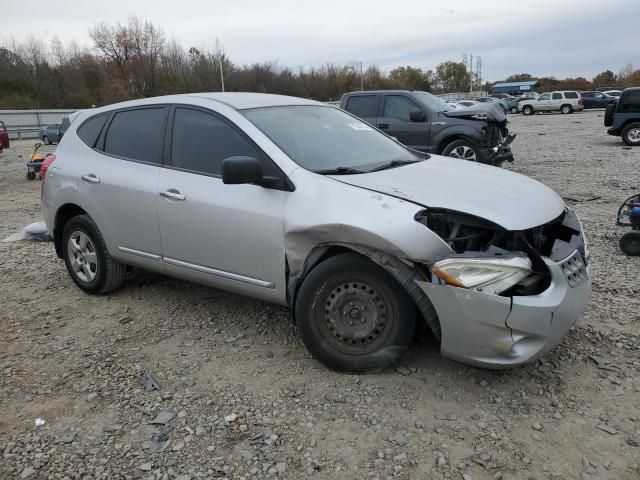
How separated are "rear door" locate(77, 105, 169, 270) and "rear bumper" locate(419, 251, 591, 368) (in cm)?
228

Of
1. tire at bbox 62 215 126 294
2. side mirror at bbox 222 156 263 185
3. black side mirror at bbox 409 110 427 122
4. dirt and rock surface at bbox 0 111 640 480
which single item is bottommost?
dirt and rock surface at bbox 0 111 640 480

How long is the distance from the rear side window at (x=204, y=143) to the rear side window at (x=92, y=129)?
1.00 metres

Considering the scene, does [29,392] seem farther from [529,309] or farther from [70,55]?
[70,55]

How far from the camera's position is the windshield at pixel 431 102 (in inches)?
438

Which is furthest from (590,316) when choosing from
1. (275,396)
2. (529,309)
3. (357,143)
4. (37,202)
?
(37,202)

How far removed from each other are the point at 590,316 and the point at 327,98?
7997 cm

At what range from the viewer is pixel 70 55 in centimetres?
6419

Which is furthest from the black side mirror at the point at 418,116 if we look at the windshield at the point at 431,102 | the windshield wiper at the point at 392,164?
the windshield wiper at the point at 392,164

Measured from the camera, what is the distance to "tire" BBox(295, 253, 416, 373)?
9.96 ft

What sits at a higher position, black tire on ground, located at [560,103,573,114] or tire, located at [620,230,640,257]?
black tire on ground, located at [560,103,573,114]

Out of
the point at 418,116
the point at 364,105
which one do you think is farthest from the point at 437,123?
the point at 364,105

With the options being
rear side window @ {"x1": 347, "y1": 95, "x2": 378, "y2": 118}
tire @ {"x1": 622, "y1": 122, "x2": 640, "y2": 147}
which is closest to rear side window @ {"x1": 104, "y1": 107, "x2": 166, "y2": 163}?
rear side window @ {"x1": 347, "y1": 95, "x2": 378, "y2": 118}

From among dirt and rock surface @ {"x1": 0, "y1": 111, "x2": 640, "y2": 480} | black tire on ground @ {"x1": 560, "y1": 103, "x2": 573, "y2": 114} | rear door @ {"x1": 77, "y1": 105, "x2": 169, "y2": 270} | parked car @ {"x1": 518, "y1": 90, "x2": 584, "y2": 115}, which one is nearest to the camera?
dirt and rock surface @ {"x1": 0, "y1": 111, "x2": 640, "y2": 480}

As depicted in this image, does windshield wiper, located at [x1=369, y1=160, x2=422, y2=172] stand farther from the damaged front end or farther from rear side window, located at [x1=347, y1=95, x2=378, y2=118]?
rear side window, located at [x1=347, y1=95, x2=378, y2=118]
